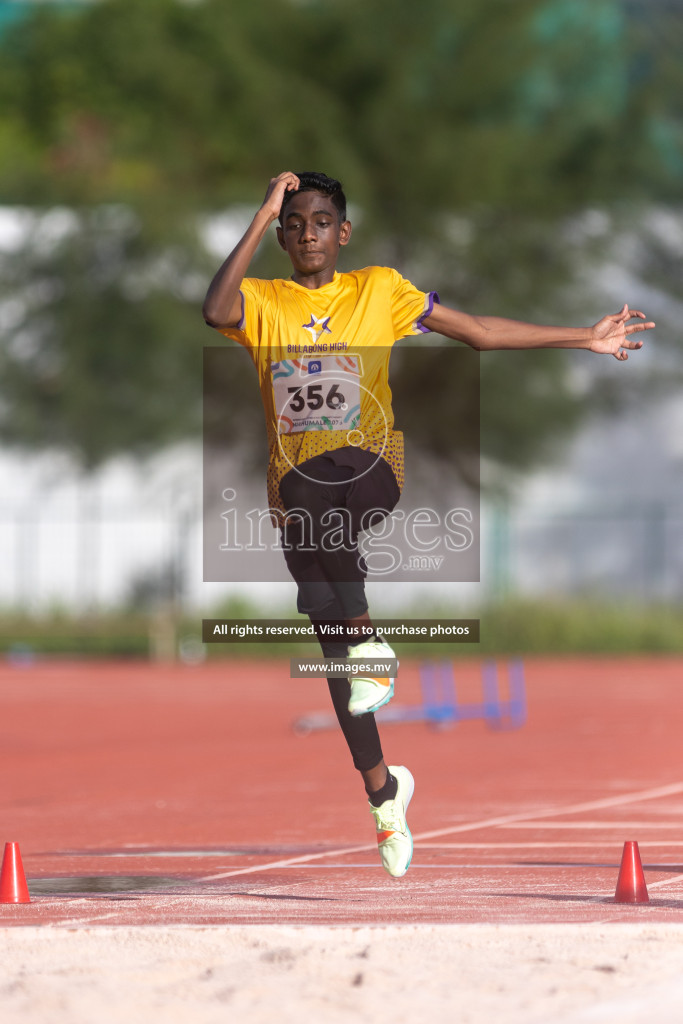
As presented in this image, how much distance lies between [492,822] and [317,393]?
441 centimetres

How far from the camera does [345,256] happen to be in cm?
3275

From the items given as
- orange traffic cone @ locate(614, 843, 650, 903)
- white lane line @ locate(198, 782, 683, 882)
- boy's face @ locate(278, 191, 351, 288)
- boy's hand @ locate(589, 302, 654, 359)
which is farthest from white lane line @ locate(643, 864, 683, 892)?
boy's face @ locate(278, 191, 351, 288)

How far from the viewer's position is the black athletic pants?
6.59 m

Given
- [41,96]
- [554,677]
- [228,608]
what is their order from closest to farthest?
[554,677]
[228,608]
[41,96]

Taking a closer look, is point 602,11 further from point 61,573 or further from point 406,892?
point 406,892

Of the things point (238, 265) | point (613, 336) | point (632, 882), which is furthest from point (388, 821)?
point (238, 265)

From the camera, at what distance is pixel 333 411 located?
6.68 m

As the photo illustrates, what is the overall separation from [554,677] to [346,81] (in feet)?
47.0

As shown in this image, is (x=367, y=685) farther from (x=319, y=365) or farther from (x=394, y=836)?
(x=319, y=365)

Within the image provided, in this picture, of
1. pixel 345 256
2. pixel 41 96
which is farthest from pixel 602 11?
pixel 41 96

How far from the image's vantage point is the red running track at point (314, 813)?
679 cm

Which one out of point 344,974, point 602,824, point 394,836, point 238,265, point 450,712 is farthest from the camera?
point 450,712

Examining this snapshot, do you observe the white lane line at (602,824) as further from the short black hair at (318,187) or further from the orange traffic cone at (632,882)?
the short black hair at (318,187)

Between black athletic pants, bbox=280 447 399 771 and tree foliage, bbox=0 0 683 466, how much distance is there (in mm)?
26348
